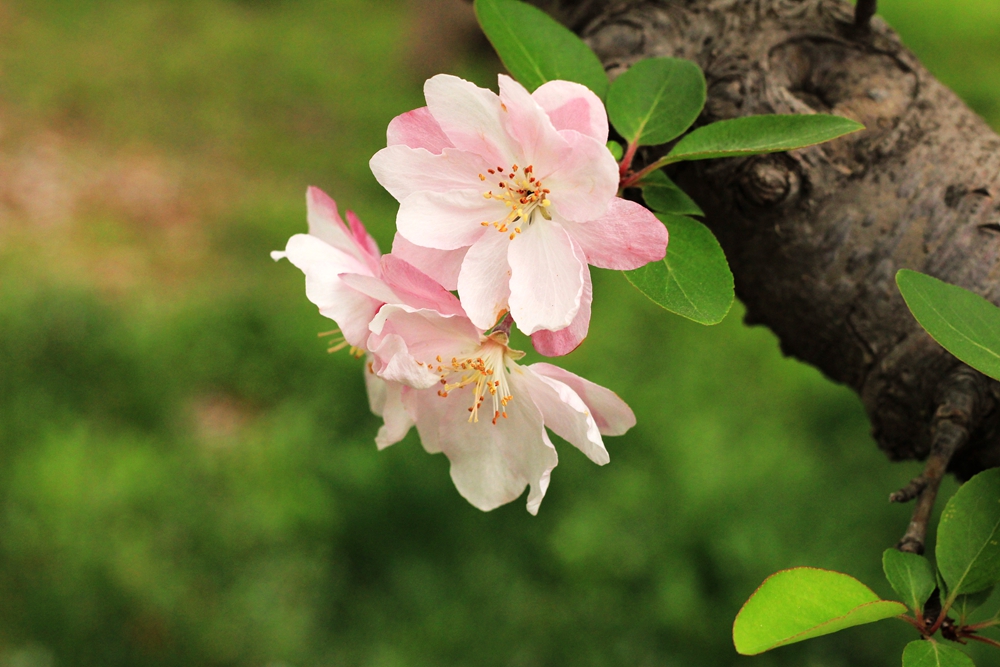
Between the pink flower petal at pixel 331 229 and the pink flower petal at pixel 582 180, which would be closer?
the pink flower petal at pixel 582 180

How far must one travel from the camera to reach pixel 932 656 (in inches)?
26.0

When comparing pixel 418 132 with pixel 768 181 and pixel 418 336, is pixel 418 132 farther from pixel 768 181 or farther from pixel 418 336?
pixel 768 181

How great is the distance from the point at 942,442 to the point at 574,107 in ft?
1.51

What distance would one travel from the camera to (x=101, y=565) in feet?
8.16

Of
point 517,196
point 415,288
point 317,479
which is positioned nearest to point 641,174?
point 517,196

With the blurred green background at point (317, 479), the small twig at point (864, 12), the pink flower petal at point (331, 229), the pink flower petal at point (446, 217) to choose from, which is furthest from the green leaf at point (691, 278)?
the blurred green background at point (317, 479)

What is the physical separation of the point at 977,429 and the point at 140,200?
13.6 feet

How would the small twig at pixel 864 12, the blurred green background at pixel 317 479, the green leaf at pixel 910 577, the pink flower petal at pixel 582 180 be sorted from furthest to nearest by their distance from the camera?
the blurred green background at pixel 317 479
the small twig at pixel 864 12
the green leaf at pixel 910 577
the pink flower petal at pixel 582 180

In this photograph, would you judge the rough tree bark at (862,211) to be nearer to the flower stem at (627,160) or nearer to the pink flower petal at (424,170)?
the flower stem at (627,160)

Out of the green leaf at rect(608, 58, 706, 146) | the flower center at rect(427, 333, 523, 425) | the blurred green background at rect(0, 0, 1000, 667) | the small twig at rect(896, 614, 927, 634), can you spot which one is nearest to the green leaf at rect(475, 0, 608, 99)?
the green leaf at rect(608, 58, 706, 146)

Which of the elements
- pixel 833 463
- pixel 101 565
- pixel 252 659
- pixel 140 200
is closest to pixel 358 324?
pixel 252 659

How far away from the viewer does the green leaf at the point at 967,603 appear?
729 mm

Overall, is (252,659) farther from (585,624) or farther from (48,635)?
(585,624)

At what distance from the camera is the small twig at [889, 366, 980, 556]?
0.75m
